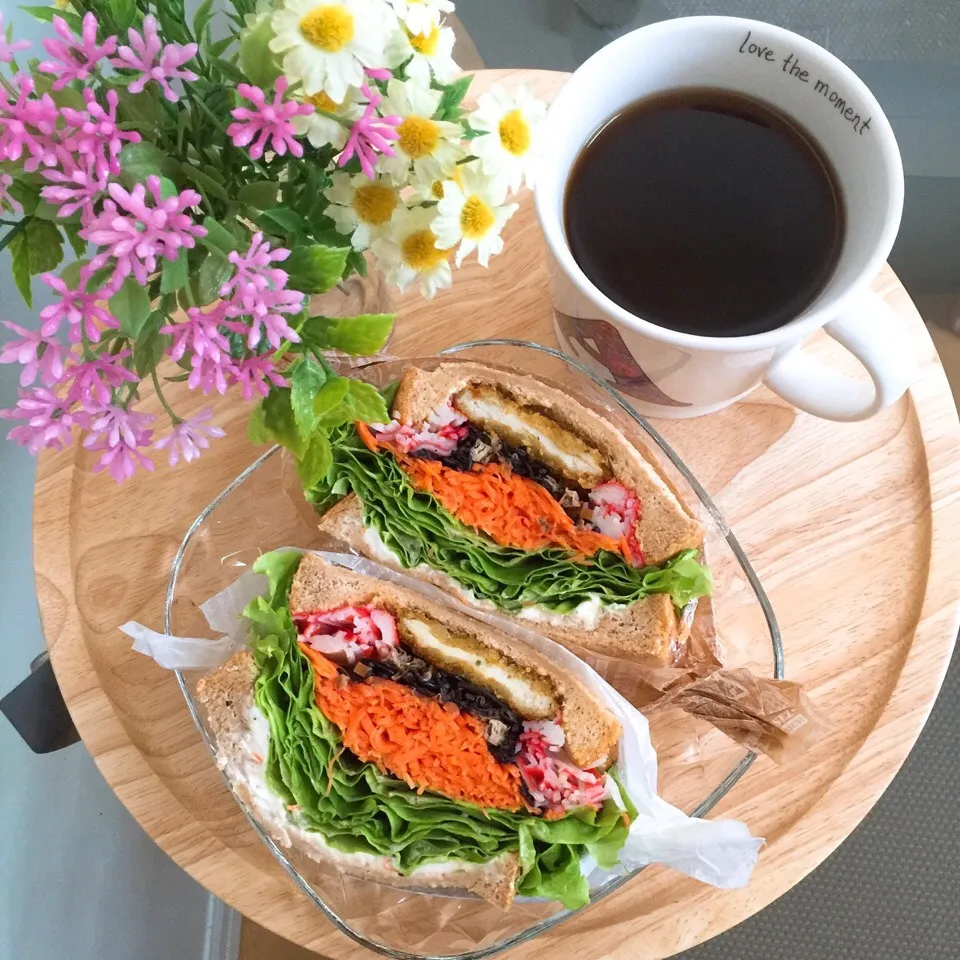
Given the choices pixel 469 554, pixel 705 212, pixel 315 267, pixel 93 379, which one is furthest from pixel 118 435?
pixel 705 212

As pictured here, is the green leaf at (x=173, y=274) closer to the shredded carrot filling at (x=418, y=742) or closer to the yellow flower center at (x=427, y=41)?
the yellow flower center at (x=427, y=41)

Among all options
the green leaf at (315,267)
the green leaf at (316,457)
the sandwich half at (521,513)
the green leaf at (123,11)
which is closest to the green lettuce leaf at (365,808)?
the sandwich half at (521,513)

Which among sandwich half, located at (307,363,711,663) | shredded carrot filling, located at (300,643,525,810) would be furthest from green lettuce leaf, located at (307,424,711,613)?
shredded carrot filling, located at (300,643,525,810)

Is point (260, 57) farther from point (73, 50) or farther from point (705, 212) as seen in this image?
point (705, 212)

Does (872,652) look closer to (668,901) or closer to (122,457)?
(668,901)

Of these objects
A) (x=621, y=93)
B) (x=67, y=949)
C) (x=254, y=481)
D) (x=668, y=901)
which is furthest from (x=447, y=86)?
(x=67, y=949)
